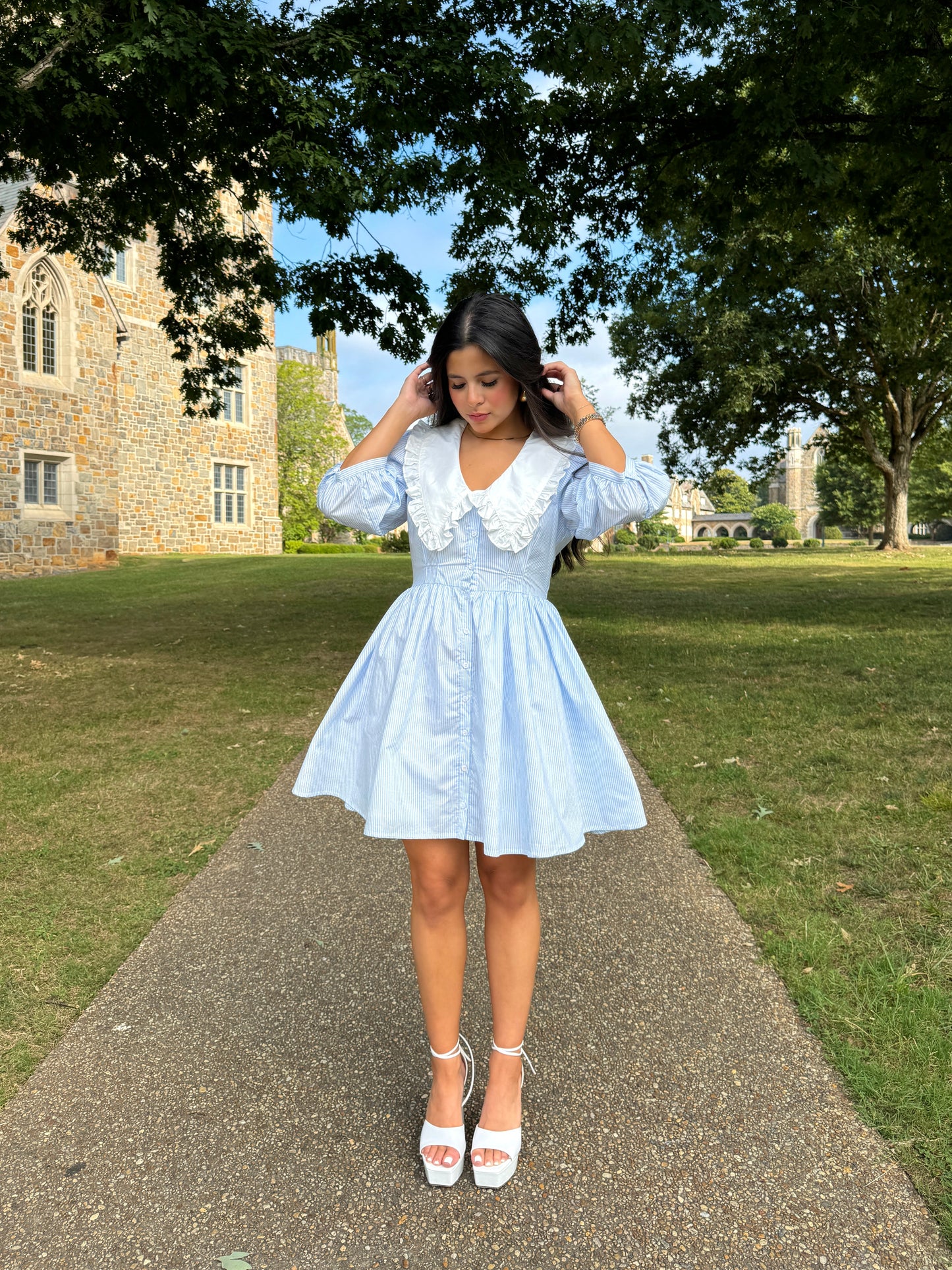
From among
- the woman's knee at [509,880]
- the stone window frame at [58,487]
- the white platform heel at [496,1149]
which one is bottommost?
the white platform heel at [496,1149]

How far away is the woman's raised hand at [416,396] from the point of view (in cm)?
241

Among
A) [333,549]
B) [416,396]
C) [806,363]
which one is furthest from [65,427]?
[416,396]

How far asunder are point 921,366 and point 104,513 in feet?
70.0

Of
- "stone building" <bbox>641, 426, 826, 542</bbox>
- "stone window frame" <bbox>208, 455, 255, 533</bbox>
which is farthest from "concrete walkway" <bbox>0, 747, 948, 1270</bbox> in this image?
"stone building" <bbox>641, 426, 826, 542</bbox>

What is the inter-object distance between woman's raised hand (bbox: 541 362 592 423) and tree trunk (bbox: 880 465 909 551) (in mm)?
30881

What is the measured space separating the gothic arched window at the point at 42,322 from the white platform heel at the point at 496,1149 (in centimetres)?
2446

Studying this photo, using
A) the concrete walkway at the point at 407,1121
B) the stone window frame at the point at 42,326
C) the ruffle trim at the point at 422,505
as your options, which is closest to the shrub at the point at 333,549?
the stone window frame at the point at 42,326

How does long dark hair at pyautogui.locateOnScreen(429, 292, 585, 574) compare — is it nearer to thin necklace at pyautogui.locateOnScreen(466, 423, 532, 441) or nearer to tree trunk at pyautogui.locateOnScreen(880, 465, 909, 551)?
thin necklace at pyautogui.locateOnScreen(466, 423, 532, 441)

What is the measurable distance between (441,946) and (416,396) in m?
1.47

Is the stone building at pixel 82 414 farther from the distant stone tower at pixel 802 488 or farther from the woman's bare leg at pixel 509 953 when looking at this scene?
the distant stone tower at pixel 802 488

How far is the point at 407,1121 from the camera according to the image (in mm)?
2418

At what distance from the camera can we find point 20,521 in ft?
72.6

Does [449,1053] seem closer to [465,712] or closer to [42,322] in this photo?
[465,712]

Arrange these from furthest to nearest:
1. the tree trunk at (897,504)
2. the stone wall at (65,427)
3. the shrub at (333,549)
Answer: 1. the shrub at (333,549)
2. the tree trunk at (897,504)
3. the stone wall at (65,427)
